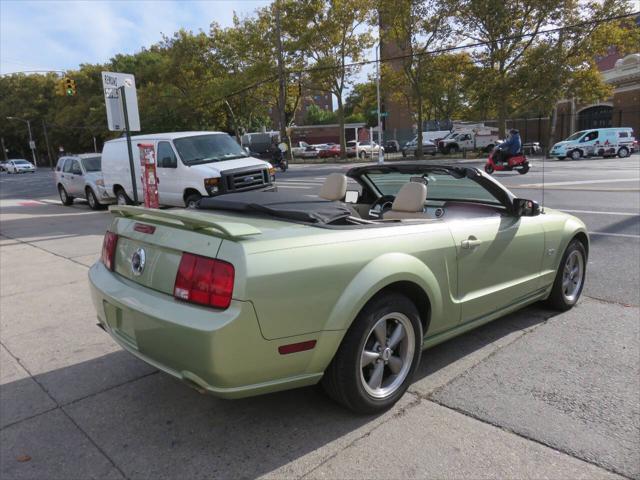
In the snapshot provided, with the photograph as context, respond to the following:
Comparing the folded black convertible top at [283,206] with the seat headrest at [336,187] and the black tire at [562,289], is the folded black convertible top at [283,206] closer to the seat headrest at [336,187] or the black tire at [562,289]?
the seat headrest at [336,187]

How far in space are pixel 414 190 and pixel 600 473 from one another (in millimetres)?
2133

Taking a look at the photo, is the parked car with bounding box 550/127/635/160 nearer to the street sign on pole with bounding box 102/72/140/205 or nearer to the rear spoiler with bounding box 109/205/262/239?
the street sign on pole with bounding box 102/72/140/205

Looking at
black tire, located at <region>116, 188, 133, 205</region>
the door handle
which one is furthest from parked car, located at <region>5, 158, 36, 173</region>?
the door handle

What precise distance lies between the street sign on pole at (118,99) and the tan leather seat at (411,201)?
745cm

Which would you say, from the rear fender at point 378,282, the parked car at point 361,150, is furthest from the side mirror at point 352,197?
the parked car at point 361,150

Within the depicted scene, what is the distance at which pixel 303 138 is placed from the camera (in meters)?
83.1

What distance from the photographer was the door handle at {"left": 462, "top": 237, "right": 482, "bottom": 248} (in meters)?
3.28

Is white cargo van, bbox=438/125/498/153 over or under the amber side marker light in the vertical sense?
over

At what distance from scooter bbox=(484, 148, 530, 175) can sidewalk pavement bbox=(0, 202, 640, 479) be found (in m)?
15.4

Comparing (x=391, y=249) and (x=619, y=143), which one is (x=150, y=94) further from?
(x=391, y=249)

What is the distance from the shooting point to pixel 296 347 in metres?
2.45

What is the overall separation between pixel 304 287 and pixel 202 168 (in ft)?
30.0

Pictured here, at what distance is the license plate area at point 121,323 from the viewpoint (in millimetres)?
2756

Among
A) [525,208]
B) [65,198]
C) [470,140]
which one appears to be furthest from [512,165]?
[470,140]
